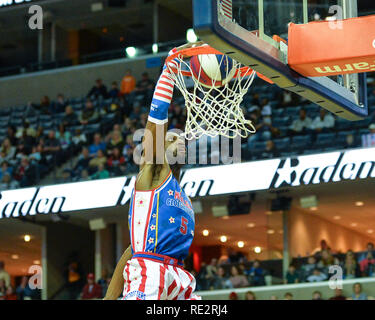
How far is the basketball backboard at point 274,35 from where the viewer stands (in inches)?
193

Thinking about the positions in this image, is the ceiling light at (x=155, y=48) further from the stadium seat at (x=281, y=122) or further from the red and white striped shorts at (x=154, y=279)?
the red and white striped shorts at (x=154, y=279)

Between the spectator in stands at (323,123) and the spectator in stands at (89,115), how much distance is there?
214 inches

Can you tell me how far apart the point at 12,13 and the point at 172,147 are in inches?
693

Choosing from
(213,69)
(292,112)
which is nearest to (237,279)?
(292,112)

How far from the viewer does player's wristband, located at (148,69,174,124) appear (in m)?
Answer: 5.32

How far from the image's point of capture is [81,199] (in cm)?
1545

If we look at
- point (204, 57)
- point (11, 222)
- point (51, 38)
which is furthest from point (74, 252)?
point (204, 57)

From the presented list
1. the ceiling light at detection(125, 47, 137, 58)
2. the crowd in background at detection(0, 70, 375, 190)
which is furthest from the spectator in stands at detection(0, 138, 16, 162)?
the ceiling light at detection(125, 47, 137, 58)

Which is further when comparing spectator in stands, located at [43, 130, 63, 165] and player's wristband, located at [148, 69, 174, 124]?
spectator in stands, located at [43, 130, 63, 165]

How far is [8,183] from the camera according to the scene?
1633cm

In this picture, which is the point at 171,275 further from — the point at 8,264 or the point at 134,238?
the point at 8,264

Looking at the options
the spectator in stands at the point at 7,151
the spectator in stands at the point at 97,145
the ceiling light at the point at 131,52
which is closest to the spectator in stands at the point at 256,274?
the spectator in stands at the point at 97,145

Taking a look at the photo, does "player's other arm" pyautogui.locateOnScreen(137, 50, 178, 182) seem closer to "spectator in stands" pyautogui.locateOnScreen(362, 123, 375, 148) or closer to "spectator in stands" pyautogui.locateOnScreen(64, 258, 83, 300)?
"spectator in stands" pyautogui.locateOnScreen(362, 123, 375, 148)

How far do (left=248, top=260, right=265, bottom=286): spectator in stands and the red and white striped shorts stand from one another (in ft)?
30.2
